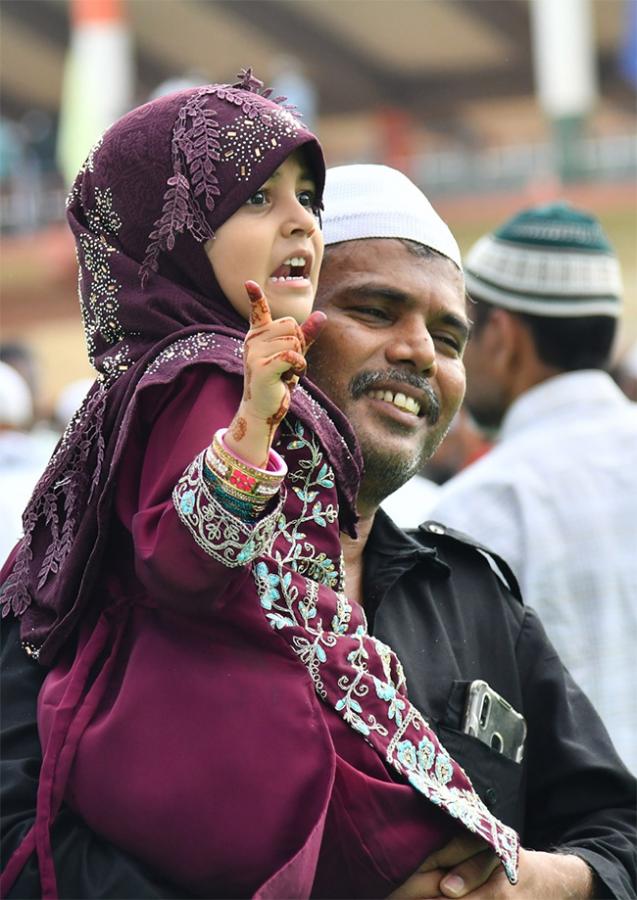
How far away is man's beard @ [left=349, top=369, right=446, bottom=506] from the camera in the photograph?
256 centimetres

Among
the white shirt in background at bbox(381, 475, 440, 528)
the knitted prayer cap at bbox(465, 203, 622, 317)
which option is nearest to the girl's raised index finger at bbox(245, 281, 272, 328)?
the knitted prayer cap at bbox(465, 203, 622, 317)

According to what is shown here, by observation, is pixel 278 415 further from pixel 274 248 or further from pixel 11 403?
pixel 11 403

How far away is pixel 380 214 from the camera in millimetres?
2787

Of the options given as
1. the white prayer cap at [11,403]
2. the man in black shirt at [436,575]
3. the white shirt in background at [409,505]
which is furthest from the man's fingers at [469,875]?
the white prayer cap at [11,403]

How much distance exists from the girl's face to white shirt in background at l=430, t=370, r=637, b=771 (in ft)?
5.67

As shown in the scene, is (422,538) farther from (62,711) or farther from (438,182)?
(438,182)

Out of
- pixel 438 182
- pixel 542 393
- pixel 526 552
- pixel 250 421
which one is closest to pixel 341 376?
pixel 250 421

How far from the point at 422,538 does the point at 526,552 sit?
1.03m

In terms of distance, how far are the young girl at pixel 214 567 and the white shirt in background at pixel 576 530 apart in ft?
5.15

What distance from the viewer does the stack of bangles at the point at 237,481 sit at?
1.84 m

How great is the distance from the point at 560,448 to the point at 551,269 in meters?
0.50

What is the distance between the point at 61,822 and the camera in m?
2.00

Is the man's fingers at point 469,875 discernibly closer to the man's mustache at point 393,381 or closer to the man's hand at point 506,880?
the man's hand at point 506,880

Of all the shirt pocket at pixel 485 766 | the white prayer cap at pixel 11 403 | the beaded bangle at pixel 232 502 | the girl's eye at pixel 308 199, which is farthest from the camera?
the white prayer cap at pixel 11 403
